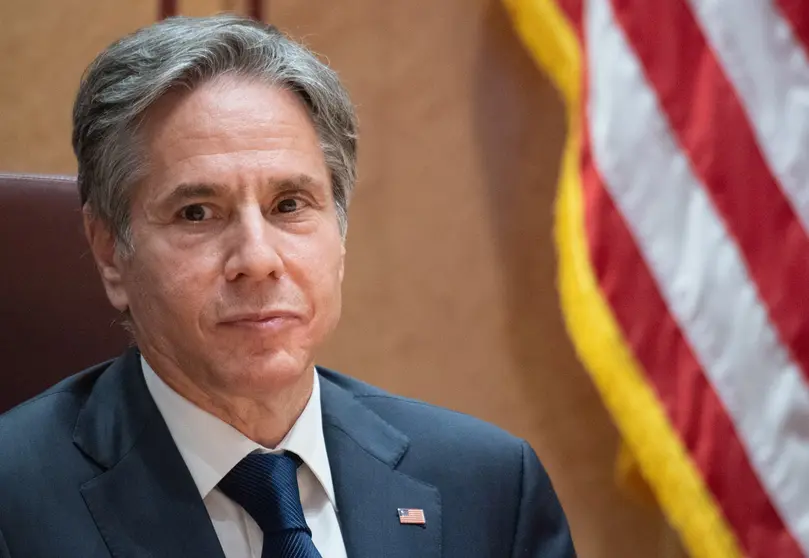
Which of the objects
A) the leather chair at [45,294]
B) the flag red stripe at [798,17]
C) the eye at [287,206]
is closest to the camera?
the eye at [287,206]

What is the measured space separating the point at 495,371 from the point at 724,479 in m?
0.56

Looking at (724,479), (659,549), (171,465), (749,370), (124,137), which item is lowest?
→ (659,549)

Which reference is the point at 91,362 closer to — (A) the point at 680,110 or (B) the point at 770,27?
(A) the point at 680,110

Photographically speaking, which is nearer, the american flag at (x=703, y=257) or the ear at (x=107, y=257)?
the ear at (x=107, y=257)

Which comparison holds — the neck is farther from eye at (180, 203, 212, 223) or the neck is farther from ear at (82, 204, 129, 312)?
eye at (180, 203, 212, 223)

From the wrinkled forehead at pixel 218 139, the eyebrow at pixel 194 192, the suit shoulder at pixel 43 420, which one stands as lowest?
the suit shoulder at pixel 43 420

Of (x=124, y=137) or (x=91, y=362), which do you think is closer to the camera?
(x=124, y=137)

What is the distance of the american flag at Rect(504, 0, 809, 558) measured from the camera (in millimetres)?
1853

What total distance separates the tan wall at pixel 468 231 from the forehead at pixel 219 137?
888 millimetres

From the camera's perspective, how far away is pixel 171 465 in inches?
53.5

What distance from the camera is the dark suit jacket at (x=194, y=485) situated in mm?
1299

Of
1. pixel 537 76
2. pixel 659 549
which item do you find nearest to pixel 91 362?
pixel 537 76

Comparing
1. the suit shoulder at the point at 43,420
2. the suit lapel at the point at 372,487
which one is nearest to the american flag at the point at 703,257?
the suit lapel at the point at 372,487

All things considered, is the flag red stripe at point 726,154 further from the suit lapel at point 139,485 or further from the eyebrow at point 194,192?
the suit lapel at point 139,485
